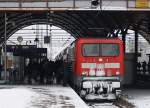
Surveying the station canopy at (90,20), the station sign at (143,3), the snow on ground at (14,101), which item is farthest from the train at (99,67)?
the snow on ground at (14,101)

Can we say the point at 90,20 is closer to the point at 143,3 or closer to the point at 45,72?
the point at 45,72

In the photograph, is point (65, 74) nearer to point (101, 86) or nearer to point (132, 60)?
point (132, 60)

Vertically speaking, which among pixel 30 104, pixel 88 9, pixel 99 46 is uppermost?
pixel 88 9

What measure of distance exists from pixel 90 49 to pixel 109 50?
1.02m

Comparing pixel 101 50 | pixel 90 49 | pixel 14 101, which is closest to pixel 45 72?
pixel 90 49

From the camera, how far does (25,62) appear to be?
46000mm

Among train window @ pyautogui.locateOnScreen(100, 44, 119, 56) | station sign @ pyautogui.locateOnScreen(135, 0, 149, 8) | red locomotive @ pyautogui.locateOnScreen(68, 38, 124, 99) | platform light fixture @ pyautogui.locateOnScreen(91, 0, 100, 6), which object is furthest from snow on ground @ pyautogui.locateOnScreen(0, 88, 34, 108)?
station sign @ pyautogui.locateOnScreen(135, 0, 149, 8)

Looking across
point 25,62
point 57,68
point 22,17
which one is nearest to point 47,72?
point 57,68

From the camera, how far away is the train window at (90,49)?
95.2 ft

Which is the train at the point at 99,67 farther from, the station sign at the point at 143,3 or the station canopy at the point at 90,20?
the station canopy at the point at 90,20

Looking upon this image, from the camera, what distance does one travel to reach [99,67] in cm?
2862

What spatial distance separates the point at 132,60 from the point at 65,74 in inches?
215

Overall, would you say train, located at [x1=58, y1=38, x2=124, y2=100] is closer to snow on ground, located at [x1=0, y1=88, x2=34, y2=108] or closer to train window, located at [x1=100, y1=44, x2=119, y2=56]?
train window, located at [x1=100, y1=44, x2=119, y2=56]

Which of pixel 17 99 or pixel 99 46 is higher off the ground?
pixel 99 46
